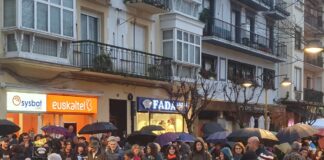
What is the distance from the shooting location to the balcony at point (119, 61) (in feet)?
76.2

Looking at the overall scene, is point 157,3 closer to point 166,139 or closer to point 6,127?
point 166,139

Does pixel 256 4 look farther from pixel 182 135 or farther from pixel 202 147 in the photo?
pixel 202 147

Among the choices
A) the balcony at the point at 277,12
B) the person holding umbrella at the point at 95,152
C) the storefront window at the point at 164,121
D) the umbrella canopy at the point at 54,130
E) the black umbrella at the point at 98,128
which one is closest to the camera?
the person holding umbrella at the point at 95,152

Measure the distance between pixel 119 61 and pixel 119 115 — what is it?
271 centimetres

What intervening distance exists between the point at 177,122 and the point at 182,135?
11.9 meters

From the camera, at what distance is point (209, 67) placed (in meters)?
34.4

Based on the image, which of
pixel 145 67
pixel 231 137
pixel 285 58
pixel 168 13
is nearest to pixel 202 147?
pixel 231 137

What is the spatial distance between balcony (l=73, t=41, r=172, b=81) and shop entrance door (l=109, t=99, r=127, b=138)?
1516mm

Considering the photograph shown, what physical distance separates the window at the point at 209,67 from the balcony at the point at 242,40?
3.33 feet

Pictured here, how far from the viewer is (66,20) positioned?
2233cm

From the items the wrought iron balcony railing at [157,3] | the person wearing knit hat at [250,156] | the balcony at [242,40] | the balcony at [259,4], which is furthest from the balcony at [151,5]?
the person wearing knit hat at [250,156]

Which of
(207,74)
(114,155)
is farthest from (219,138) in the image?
(207,74)

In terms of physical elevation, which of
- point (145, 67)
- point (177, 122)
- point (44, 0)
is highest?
point (44, 0)

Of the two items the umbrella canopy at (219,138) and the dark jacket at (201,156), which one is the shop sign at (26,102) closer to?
the umbrella canopy at (219,138)
